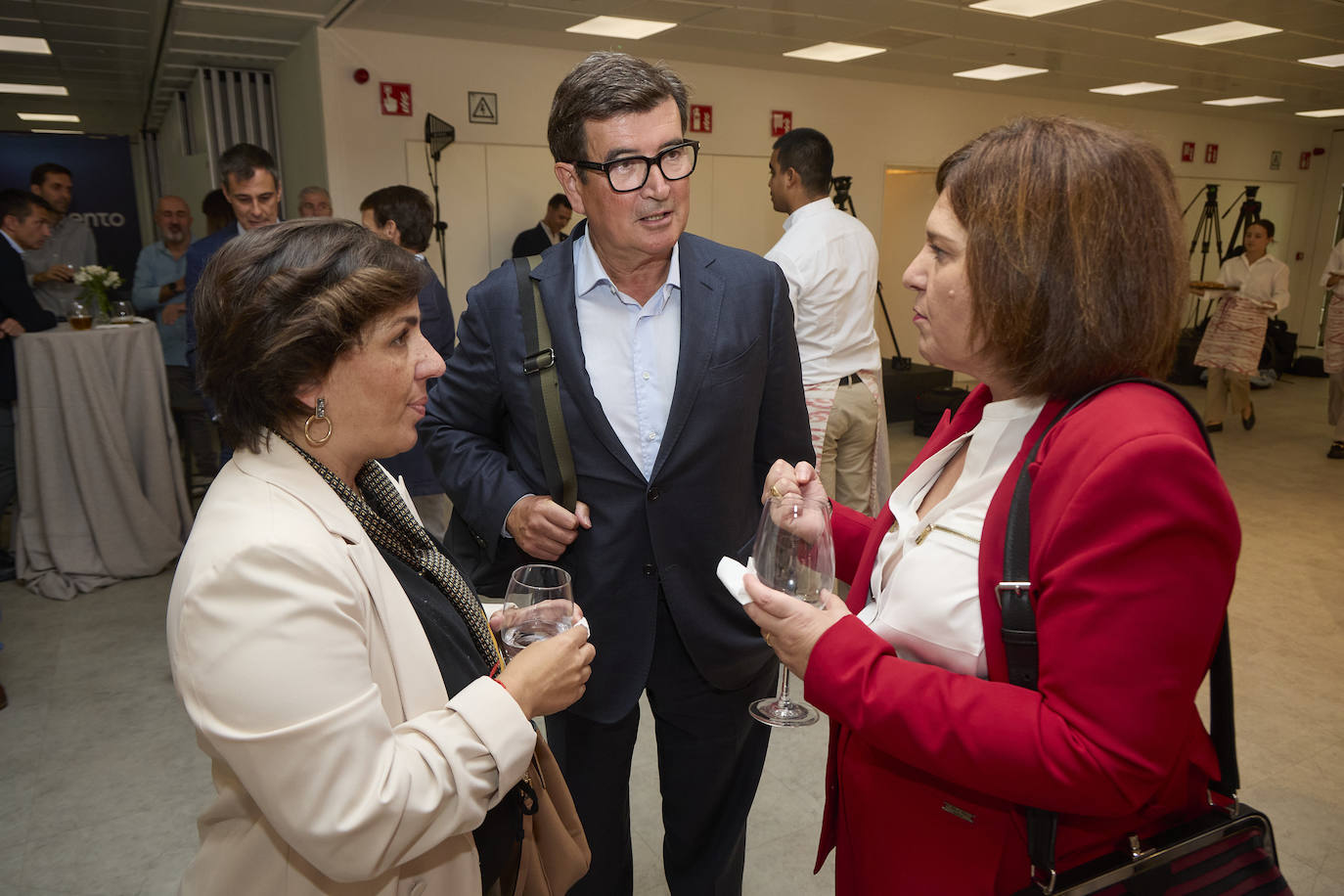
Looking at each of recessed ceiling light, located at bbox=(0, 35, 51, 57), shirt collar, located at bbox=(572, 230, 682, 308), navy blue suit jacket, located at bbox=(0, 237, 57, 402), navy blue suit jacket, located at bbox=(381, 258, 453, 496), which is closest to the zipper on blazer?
shirt collar, located at bbox=(572, 230, 682, 308)

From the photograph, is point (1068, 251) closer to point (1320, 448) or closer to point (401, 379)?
point (401, 379)

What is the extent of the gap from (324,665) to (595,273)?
3.32 feet

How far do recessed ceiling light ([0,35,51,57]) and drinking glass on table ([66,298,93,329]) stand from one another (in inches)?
188

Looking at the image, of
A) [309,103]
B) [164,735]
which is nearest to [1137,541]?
[164,735]

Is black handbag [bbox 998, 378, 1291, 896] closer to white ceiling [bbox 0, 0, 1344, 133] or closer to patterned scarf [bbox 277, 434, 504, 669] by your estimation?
patterned scarf [bbox 277, 434, 504, 669]

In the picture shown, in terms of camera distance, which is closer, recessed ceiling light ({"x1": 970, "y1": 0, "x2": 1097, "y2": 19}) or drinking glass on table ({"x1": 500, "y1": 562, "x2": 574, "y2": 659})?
drinking glass on table ({"x1": 500, "y1": 562, "x2": 574, "y2": 659})

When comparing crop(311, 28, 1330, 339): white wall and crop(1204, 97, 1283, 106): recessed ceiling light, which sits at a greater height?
crop(1204, 97, 1283, 106): recessed ceiling light

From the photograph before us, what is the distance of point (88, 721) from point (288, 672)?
2929 mm

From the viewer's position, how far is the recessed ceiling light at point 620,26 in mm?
6547

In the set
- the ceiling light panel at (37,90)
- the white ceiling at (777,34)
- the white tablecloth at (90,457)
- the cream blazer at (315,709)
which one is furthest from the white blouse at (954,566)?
the ceiling light panel at (37,90)

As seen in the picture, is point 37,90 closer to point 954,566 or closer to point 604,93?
point 604,93

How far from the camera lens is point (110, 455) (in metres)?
4.38

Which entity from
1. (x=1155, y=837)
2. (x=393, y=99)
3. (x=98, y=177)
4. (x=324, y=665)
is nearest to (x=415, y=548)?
(x=324, y=665)

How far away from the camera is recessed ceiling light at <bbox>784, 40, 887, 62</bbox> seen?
7502mm
